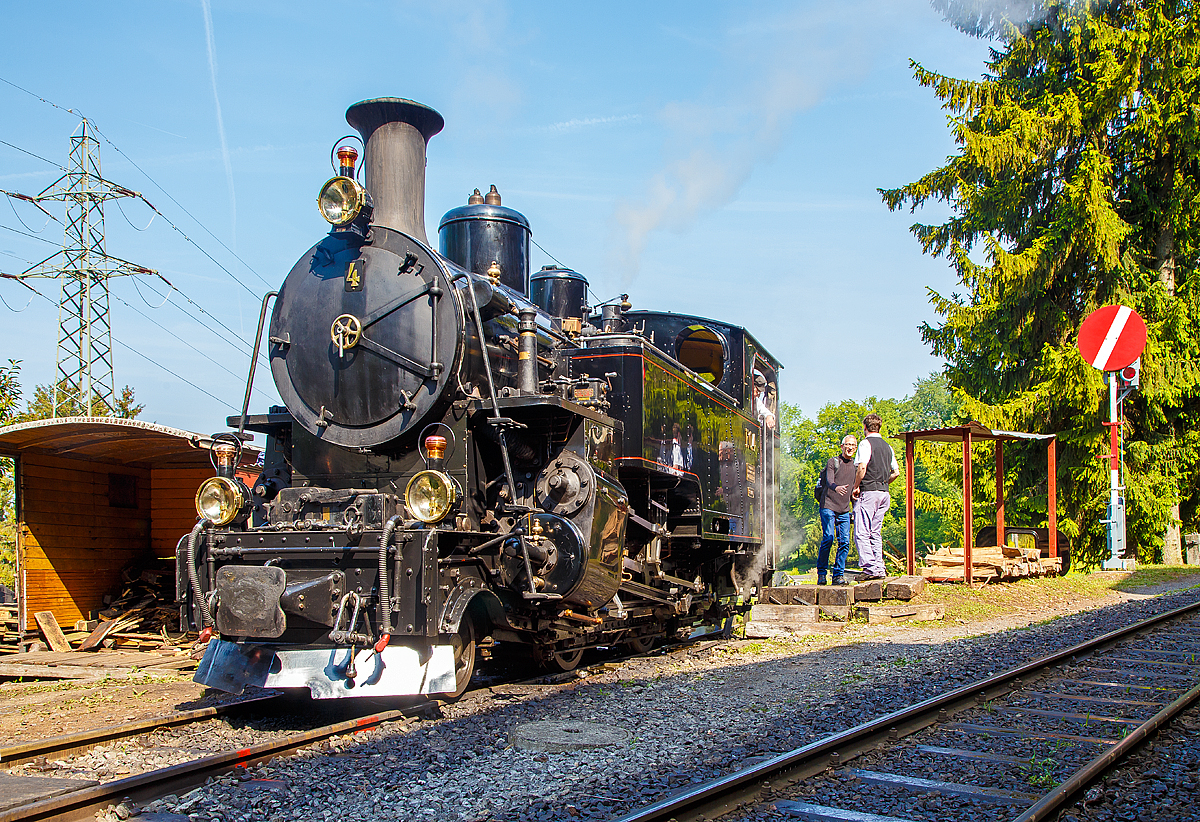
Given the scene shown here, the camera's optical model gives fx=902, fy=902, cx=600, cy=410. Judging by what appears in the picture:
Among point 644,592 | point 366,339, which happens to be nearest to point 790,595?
point 644,592

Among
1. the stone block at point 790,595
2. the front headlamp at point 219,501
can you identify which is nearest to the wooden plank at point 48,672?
the front headlamp at point 219,501

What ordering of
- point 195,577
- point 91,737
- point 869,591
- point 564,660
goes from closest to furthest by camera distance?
point 91,737 < point 195,577 < point 564,660 < point 869,591

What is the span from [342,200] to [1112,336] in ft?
35.6

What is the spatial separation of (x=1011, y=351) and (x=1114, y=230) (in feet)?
8.40

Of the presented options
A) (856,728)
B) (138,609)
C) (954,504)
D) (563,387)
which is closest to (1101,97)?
(954,504)

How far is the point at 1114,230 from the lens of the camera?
50.2 feet

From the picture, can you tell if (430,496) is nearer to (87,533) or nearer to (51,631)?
(51,631)

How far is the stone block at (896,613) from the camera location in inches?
338

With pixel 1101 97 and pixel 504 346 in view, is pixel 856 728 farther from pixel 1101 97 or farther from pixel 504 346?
pixel 1101 97

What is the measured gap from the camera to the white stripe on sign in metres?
12.1

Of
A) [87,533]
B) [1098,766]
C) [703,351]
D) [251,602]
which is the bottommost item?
[1098,766]

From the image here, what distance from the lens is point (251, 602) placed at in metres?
4.61

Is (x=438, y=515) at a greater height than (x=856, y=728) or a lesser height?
greater

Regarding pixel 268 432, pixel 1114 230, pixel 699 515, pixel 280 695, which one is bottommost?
pixel 280 695
